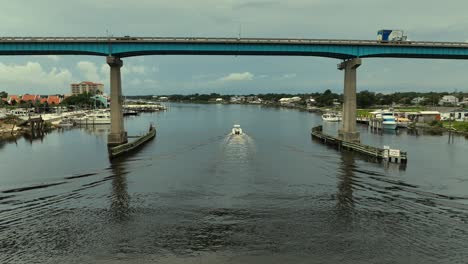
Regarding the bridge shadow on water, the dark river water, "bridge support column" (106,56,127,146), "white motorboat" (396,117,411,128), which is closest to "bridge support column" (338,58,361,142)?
the dark river water

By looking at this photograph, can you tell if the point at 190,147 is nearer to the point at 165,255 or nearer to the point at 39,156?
the point at 39,156

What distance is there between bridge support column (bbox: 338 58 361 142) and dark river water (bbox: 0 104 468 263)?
16.0m

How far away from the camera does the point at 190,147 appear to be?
6438 centimetres

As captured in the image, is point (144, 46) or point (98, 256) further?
point (144, 46)

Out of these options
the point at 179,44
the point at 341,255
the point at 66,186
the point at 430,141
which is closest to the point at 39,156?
the point at 66,186

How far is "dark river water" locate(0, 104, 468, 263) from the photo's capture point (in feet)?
67.5

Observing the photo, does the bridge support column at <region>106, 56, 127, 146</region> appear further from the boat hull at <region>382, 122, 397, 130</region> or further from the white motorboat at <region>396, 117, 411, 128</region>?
the white motorboat at <region>396, 117, 411, 128</region>

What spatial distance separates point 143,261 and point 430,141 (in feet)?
237

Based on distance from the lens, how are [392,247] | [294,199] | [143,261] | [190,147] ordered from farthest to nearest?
[190,147] → [294,199] → [392,247] → [143,261]

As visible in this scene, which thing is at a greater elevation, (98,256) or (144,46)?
(144,46)

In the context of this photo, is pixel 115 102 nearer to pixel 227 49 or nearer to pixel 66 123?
pixel 227 49

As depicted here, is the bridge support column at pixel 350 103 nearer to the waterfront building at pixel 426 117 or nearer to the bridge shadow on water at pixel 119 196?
the bridge shadow on water at pixel 119 196

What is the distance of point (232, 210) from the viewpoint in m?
27.6

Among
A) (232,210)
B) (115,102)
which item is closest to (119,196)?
(232,210)
